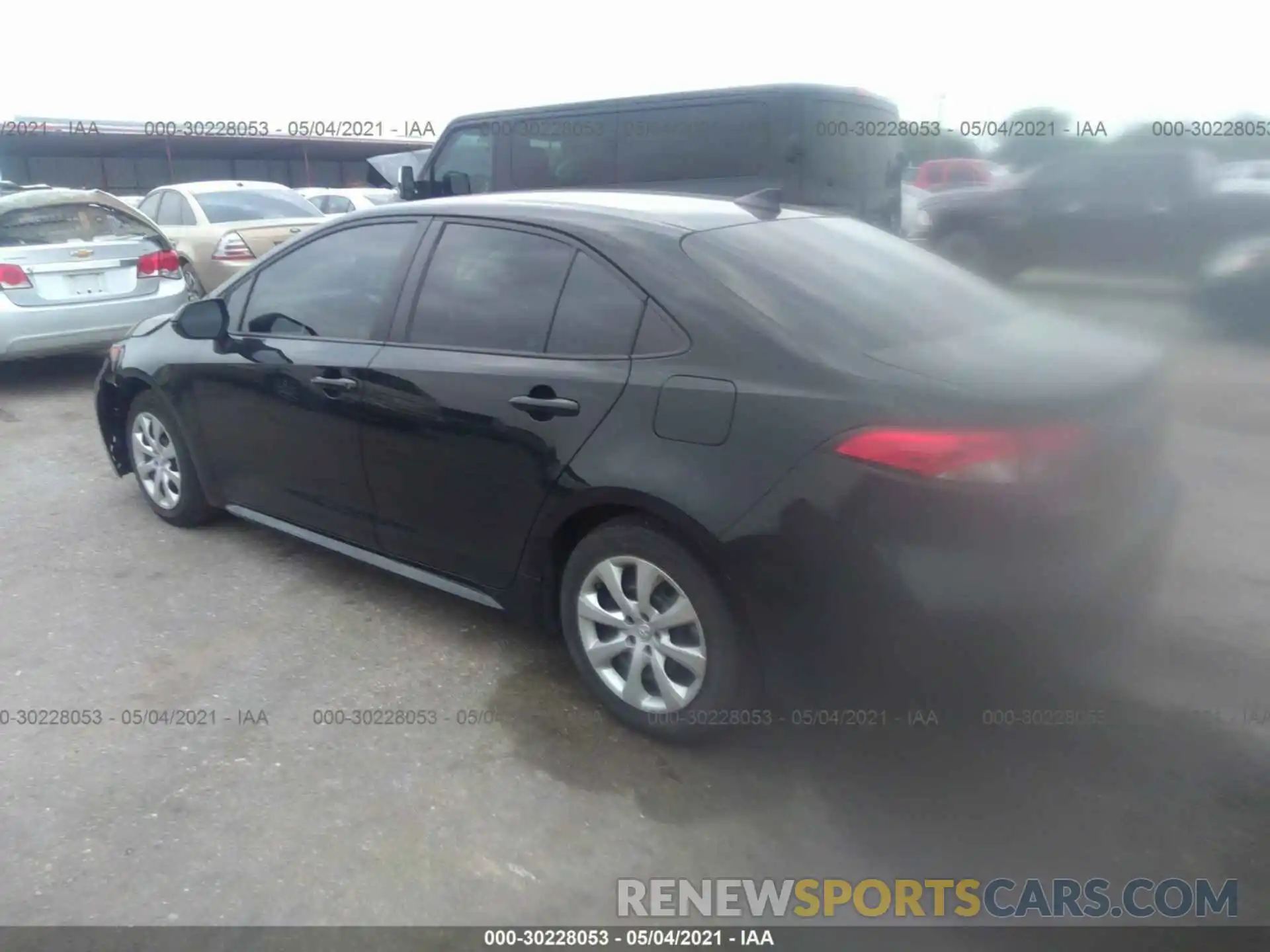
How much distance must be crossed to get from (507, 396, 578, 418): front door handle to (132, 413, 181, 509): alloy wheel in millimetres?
2264

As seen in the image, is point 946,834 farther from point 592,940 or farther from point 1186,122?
point 1186,122

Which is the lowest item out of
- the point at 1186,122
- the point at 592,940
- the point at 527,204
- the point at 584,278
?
the point at 592,940

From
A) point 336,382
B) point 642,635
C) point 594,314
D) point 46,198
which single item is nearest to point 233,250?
point 46,198

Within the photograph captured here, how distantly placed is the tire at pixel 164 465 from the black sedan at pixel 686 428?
0.65 m

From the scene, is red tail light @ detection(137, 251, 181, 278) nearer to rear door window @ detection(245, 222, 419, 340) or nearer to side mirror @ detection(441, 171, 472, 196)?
side mirror @ detection(441, 171, 472, 196)

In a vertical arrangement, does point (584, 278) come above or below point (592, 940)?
above

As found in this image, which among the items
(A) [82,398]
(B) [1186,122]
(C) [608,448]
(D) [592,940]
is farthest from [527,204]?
(A) [82,398]

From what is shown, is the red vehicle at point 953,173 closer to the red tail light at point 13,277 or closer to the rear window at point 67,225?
the red tail light at point 13,277

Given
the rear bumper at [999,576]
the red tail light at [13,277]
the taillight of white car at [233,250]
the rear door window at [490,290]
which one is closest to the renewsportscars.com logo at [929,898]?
the rear bumper at [999,576]

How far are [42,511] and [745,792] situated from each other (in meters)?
4.04

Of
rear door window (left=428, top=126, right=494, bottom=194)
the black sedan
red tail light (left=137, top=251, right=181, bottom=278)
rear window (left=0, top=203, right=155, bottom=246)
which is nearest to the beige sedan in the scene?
red tail light (left=137, top=251, right=181, bottom=278)

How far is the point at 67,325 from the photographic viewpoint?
7168 millimetres

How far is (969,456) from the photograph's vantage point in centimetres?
240

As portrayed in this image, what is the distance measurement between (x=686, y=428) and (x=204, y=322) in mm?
2443
